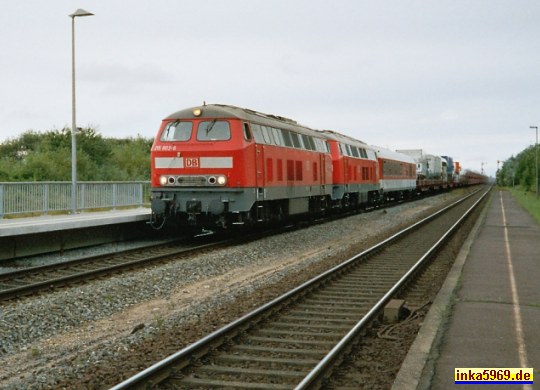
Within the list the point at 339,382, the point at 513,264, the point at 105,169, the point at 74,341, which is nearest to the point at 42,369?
the point at 74,341

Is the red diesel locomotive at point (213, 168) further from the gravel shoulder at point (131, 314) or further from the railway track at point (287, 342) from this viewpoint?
the railway track at point (287, 342)

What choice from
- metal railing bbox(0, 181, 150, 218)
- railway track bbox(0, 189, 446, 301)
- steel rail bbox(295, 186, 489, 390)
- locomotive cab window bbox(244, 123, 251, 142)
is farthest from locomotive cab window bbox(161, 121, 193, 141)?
steel rail bbox(295, 186, 489, 390)

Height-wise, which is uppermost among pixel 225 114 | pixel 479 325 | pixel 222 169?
pixel 225 114

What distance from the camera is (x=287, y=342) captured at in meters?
7.14

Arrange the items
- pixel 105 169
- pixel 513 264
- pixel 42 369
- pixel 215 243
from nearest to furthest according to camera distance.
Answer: pixel 42 369 → pixel 513 264 → pixel 215 243 → pixel 105 169

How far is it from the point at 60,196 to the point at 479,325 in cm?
1474

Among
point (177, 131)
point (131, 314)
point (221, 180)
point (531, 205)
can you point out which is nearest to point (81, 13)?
point (177, 131)

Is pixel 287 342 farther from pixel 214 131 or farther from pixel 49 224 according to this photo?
pixel 214 131

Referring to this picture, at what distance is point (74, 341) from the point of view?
7613mm

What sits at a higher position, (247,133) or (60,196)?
(247,133)

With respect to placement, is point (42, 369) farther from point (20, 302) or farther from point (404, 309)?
point (404, 309)

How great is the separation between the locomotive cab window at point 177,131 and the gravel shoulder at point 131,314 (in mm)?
3300

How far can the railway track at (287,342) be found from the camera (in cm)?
579

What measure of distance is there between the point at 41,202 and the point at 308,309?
12080 millimetres
